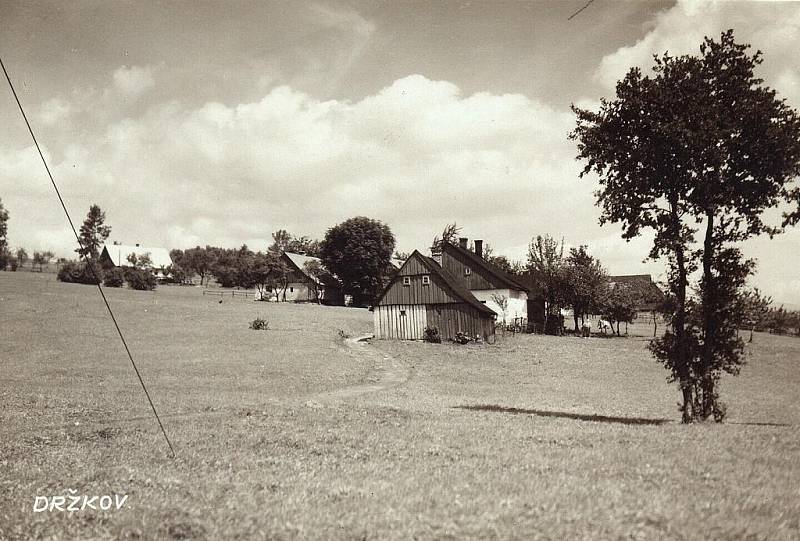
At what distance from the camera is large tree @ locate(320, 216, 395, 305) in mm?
87750

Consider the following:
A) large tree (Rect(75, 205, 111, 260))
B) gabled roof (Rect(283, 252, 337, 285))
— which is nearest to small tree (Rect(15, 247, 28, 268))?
large tree (Rect(75, 205, 111, 260))

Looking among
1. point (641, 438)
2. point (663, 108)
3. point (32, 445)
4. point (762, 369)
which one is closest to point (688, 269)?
point (663, 108)

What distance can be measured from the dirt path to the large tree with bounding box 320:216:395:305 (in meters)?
43.5

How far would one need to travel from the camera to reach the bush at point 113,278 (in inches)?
3223

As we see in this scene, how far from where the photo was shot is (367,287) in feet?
297

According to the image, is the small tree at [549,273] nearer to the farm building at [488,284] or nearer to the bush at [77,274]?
the farm building at [488,284]

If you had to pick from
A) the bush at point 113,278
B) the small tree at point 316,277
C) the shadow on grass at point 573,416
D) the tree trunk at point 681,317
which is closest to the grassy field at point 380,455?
the shadow on grass at point 573,416

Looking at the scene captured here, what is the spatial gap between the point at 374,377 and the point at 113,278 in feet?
229

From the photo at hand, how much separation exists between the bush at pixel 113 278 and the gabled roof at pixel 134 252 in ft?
147

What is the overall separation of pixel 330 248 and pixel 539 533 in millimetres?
84339

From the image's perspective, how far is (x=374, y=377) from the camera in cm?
2938

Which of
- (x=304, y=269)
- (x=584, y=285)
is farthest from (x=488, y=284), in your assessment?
(x=304, y=269)

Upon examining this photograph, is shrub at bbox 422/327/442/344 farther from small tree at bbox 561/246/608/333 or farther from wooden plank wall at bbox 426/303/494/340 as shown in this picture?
small tree at bbox 561/246/608/333

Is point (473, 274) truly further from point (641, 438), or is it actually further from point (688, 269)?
point (641, 438)
